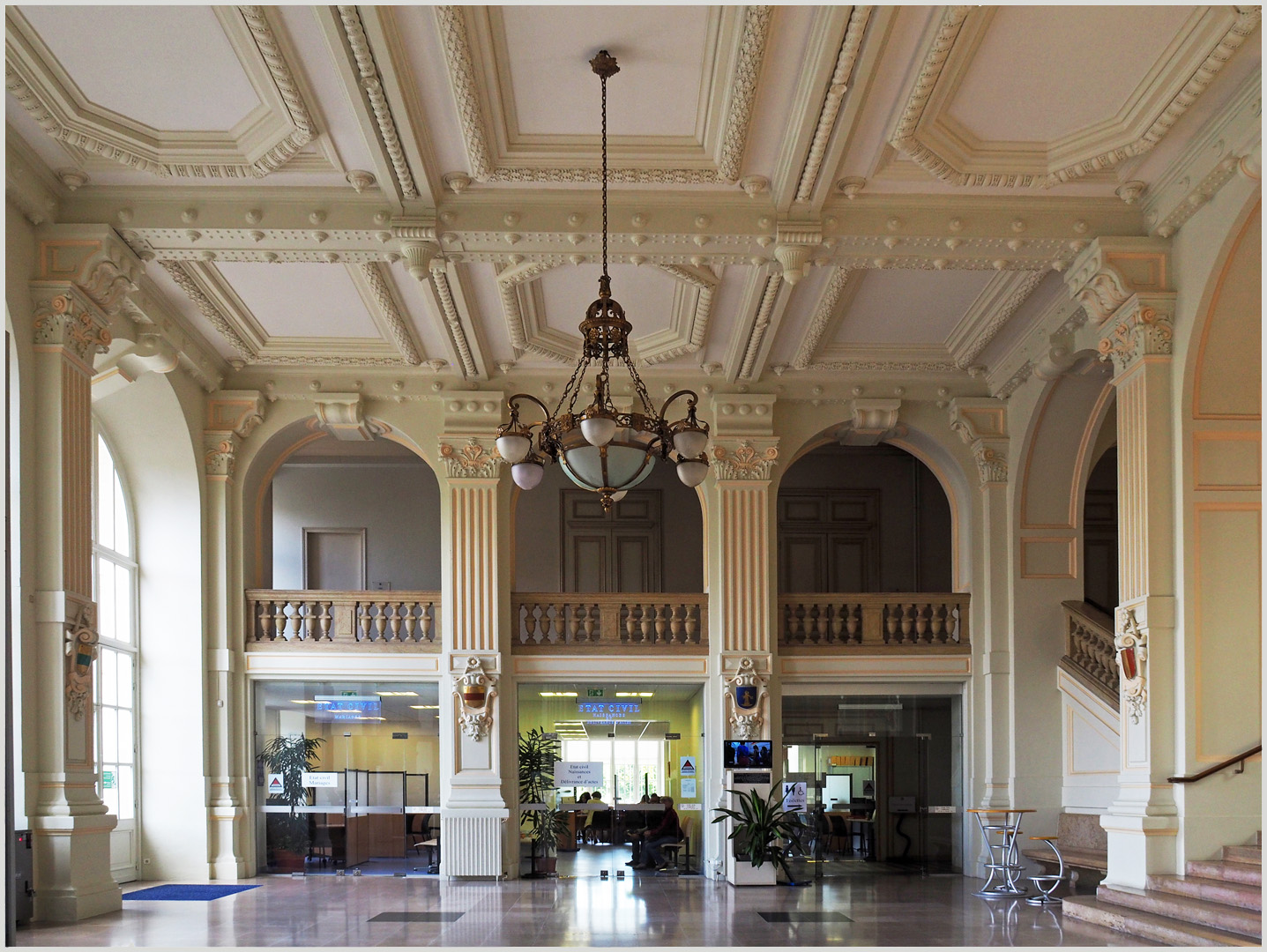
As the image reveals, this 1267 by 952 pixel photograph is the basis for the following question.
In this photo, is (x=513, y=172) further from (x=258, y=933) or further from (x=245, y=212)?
(x=258, y=933)

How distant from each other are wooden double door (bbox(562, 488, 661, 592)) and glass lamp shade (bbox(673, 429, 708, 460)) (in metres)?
10.4

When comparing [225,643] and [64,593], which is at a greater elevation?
[64,593]

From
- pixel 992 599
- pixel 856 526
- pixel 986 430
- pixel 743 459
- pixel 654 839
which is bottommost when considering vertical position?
pixel 654 839

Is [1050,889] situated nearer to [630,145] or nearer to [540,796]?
[540,796]

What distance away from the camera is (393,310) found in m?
12.0

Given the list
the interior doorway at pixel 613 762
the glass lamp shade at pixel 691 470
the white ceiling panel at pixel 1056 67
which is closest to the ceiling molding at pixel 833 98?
the white ceiling panel at pixel 1056 67

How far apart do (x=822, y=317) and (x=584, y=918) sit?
5.76 meters

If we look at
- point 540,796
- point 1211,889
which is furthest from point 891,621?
point 1211,889

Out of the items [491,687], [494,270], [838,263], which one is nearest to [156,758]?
[491,687]

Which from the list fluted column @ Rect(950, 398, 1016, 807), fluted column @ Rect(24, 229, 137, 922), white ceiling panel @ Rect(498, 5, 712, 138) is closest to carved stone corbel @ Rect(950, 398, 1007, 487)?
fluted column @ Rect(950, 398, 1016, 807)

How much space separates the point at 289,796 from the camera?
1415cm

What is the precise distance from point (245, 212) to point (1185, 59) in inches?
247

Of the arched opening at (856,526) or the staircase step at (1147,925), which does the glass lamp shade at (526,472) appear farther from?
the arched opening at (856,526)

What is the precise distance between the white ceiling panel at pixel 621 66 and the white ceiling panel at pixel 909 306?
350cm
